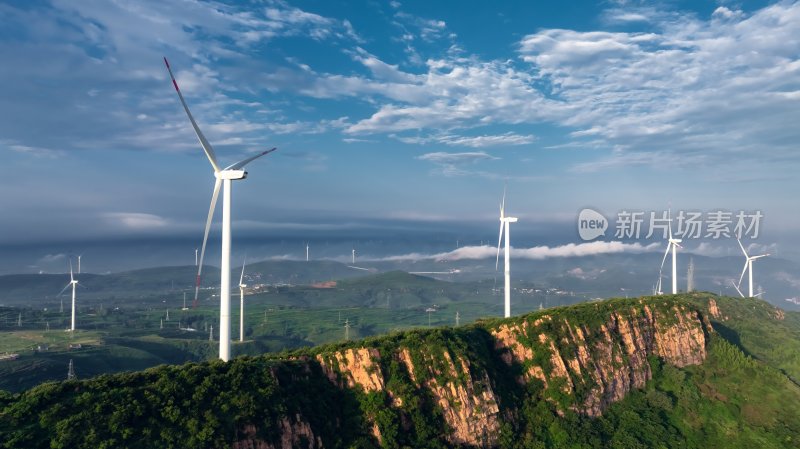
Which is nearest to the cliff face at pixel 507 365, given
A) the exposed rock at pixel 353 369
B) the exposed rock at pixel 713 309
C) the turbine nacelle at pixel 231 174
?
the exposed rock at pixel 353 369

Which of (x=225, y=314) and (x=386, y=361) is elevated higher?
(x=225, y=314)

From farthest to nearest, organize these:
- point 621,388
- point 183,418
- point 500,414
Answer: point 621,388 → point 500,414 → point 183,418

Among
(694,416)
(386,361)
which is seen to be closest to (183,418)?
(386,361)

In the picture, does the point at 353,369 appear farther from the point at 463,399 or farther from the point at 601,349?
the point at 601,349

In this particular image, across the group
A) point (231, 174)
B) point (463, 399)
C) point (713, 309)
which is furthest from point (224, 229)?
point (713, 309)

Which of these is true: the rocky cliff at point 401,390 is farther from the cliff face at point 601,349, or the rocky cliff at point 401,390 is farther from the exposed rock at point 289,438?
the cliff face at point 601,349

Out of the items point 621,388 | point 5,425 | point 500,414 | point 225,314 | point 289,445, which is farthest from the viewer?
point 621,388

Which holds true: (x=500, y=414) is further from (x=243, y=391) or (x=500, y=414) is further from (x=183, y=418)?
(x=183, y=418)

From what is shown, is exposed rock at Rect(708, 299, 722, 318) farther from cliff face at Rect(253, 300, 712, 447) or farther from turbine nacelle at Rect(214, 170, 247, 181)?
turbine nacelle at Rect(214, 170, 247, 181)
